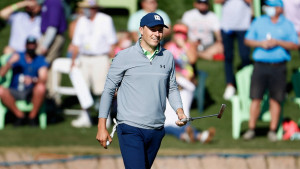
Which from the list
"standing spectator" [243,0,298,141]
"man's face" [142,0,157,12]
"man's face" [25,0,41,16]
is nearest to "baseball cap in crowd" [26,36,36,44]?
"man's face" [25,0,41,16]

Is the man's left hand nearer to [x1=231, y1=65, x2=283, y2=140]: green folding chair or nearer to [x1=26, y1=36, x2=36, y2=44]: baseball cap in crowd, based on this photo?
[x1=231, y1=65, x2=283, y2=140]: green folding chair

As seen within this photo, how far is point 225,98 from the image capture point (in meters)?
13.2

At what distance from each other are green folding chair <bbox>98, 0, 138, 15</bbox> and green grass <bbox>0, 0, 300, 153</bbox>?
180cm

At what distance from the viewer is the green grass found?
10875mm

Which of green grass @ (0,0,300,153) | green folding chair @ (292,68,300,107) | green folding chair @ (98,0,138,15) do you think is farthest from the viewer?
green folding chair @ (98,0,138,15)

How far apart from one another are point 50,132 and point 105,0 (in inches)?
172

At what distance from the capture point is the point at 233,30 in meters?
13.0

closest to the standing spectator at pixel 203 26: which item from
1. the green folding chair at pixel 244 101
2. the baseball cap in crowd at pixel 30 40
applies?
the green folding chair at pixel 244 101

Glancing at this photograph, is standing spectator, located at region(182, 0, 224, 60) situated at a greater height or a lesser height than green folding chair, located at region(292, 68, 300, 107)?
greater

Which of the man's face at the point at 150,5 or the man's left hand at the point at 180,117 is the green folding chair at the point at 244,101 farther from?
the man's left hand at the point at 180,117

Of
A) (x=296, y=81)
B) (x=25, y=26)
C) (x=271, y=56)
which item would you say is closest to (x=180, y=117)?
(x=271, y=56)

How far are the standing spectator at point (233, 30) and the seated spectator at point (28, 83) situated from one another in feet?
9.36

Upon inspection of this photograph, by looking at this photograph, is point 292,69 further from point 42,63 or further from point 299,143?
point 42,63

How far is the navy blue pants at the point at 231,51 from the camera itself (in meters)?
13.0
